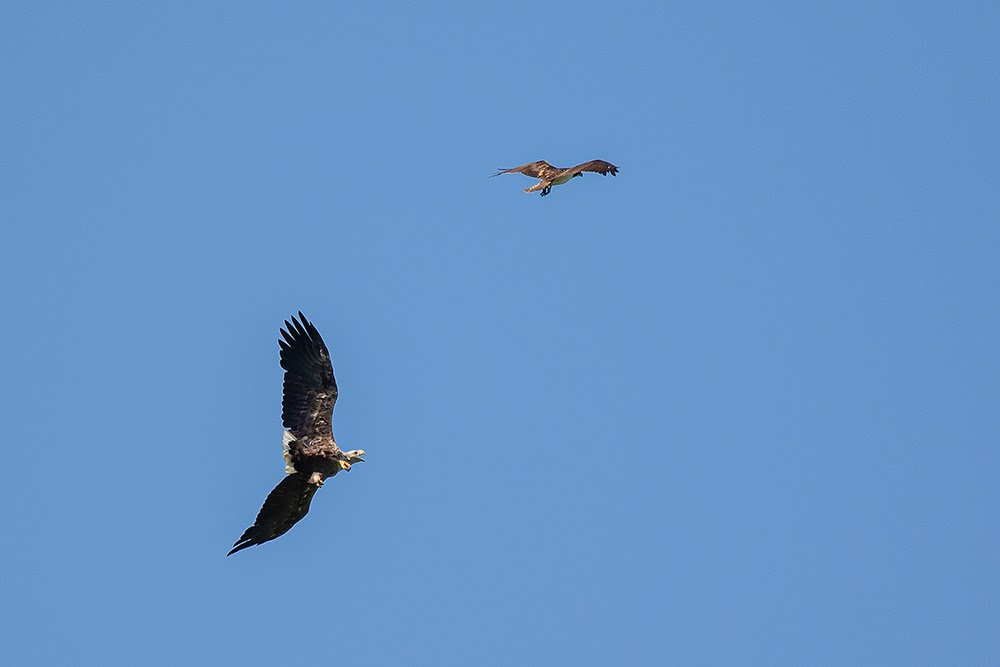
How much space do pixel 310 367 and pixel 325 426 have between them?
116 cm

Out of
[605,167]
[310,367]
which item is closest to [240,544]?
[310,367]

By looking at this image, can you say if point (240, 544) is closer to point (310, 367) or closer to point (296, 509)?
point (296, 509)

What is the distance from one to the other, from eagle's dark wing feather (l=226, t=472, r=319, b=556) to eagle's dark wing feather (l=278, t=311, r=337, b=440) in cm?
93

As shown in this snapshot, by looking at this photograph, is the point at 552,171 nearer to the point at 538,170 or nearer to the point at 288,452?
the point at 538,170

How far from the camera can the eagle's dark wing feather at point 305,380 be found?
94.3 feet

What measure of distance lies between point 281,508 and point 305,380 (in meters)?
2.50

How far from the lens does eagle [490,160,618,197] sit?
40.6 meters

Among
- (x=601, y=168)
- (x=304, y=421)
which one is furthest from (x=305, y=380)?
(x=601, y=168)

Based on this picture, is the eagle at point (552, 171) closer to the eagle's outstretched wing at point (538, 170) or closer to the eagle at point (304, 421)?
the eagle's outstretched wing at point (538, 170)

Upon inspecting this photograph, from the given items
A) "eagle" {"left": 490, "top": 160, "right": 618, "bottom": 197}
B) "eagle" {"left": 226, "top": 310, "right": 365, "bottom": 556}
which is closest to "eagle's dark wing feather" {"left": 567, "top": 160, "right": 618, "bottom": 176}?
"eagle" {"left": 490, "top": 160, "right": 618, "bottom": 197}

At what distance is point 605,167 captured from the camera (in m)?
40.6

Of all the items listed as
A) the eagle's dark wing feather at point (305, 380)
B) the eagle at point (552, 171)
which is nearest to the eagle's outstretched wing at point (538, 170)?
the eagle at point (552, 171)

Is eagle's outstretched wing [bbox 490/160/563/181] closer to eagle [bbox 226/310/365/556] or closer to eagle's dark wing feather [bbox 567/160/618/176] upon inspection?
eagle's dark wing feather [bbox 567/160/618/176]

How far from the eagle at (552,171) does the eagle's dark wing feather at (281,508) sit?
49.4 feet
